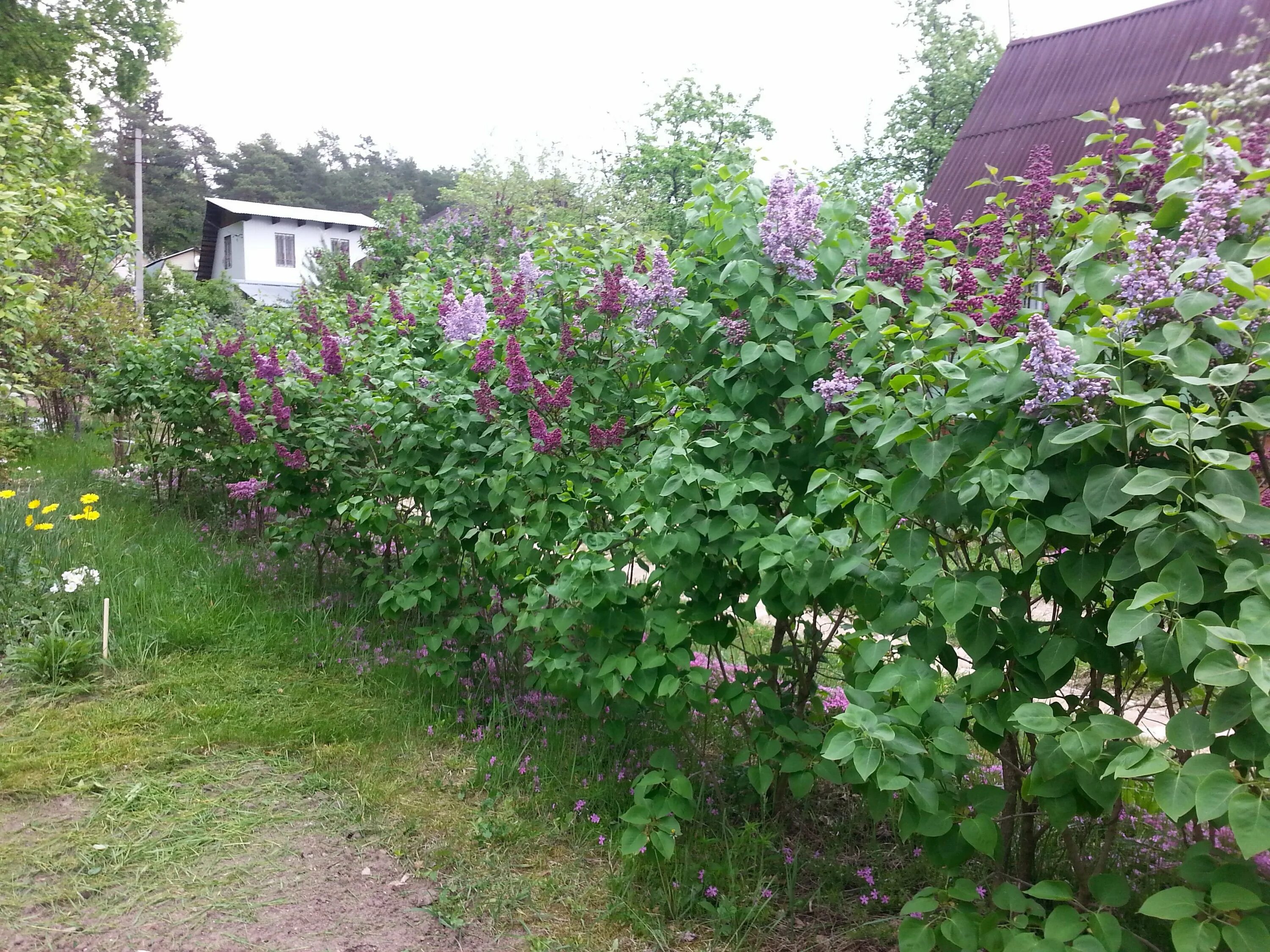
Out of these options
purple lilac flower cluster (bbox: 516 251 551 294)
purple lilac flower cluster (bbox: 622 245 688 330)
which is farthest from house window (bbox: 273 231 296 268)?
purple lilac flower cluster (bbox: 622 245 688 330)

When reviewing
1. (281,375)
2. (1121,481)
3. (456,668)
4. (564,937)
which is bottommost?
(564,937)

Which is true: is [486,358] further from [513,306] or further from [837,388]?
[837,388]

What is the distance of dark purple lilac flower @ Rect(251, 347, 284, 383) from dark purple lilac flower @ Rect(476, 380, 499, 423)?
6.24ft

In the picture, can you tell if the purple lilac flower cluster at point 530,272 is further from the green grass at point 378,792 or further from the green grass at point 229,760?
the green grass at point 229,760

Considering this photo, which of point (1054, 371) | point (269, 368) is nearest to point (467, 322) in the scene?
point (269, 368)

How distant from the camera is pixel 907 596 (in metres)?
1.87

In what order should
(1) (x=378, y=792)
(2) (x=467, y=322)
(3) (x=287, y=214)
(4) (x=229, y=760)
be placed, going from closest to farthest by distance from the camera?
(1) (x=378, y=792)
(2) (x=467, y=322)
(4) (x=229, y=760)
(3) (x=287, y=214)

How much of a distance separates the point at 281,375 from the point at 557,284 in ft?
7.00

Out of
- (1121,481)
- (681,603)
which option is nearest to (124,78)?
(681,603)

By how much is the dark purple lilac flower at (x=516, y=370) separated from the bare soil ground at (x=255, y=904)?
155 cm

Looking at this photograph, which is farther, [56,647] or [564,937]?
[56,647]

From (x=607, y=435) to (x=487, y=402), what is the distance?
0.44 meters

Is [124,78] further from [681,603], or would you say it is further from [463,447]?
[681,603]

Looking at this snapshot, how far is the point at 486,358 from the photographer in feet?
9.66
